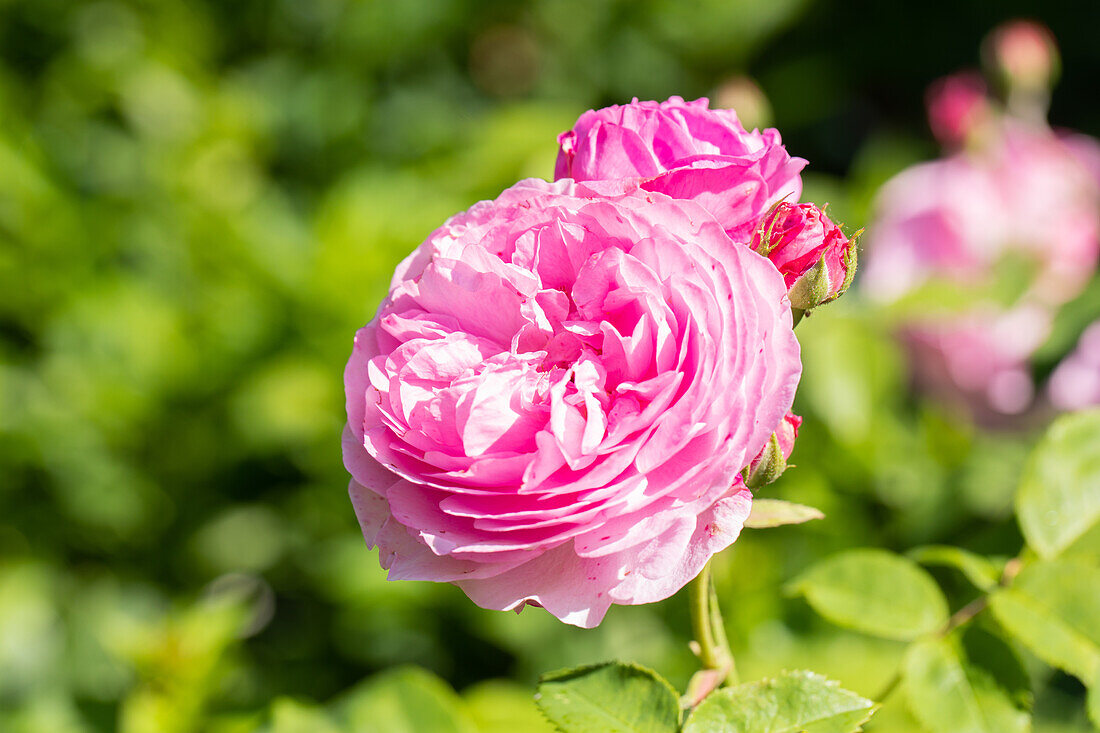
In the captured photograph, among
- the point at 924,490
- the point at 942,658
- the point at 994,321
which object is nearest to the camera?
the point at 942,658

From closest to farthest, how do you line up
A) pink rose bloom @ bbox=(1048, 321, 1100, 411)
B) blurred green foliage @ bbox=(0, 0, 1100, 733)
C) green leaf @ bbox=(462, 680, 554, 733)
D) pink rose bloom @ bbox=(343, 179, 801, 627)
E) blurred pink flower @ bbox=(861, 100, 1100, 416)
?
pink rose bloom @ bbox=(343, 179, 801, 627), green leaf @ bbox=(462, 680, 554, 733), blurred green foliage @ bbox=(0, 0, 1100, 733), pink rose bloom @ bbox=(1048, 321, 1100, 411), blurred pink flower @ bbox=(861, 100, 1100, 416)

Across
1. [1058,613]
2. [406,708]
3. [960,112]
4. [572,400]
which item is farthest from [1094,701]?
[960,112]

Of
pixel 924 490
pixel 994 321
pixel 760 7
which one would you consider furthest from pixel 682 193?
pixel 760 7

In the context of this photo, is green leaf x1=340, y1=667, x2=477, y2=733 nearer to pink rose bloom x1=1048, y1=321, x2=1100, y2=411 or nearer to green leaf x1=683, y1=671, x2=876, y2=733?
green leaf x1=683, y1=671, x2=876, y2=733

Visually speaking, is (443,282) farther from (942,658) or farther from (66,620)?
(66,620)

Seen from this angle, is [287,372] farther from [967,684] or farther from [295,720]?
[967,684]

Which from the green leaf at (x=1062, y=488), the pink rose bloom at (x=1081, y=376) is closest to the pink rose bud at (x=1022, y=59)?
the pink rose bloom at (x=1081, y=376)

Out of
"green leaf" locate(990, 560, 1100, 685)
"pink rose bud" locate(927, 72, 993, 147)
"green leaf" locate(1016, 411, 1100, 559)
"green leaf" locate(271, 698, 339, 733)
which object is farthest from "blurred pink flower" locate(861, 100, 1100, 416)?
"green leaf" locate(271, 698, 339, 733)
